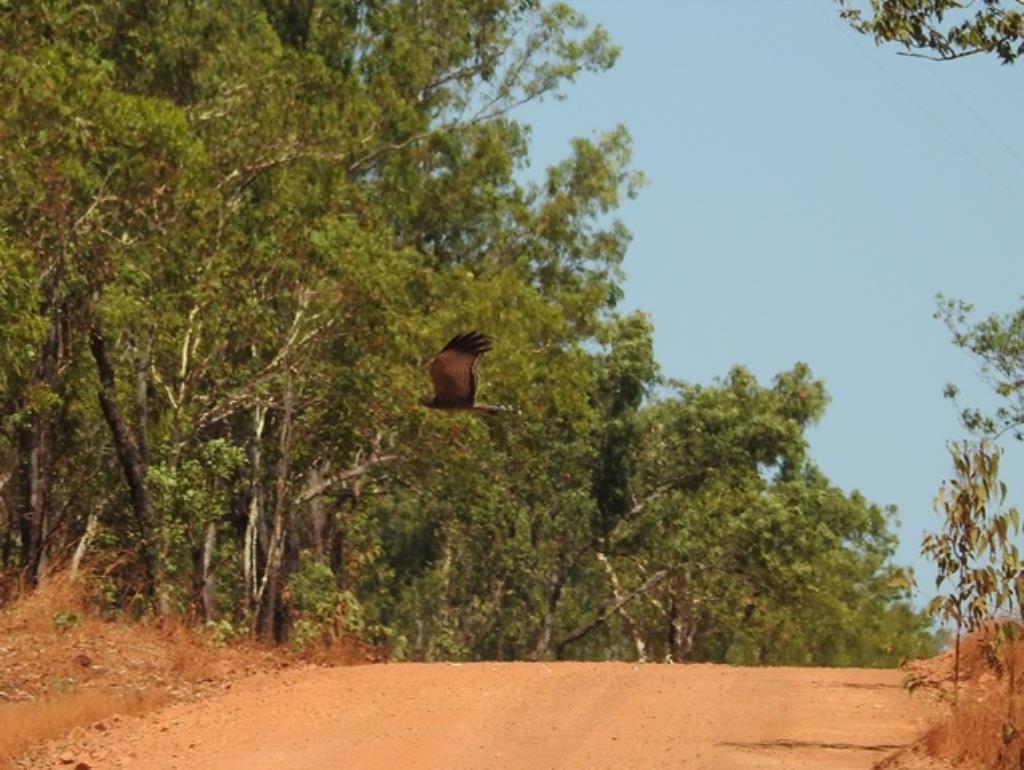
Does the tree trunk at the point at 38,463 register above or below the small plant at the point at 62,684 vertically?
above

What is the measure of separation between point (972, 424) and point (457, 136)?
48.7 ft

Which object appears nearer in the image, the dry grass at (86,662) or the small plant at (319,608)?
the dry grass at (86,662)

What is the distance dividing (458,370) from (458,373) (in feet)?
0.10

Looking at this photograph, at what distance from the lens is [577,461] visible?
3400 centimetres

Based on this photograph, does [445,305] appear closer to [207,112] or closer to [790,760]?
[207,112]

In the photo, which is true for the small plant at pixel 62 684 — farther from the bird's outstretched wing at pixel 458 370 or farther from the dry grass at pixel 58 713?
the bird's outstretched wing at pixel 458 370

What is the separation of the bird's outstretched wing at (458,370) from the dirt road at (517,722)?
1.81 m

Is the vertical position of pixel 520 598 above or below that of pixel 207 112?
below

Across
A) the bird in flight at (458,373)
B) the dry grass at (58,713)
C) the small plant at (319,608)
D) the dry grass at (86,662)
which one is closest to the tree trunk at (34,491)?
the small plant at (319,608)

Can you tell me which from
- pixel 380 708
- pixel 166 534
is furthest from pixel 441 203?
pixel 380 708

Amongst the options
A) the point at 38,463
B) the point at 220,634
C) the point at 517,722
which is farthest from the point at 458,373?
the point at 38,463

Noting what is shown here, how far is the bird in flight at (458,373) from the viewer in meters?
12.2

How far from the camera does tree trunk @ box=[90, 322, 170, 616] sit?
1909 cm

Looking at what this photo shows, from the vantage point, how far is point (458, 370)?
12.3 m
